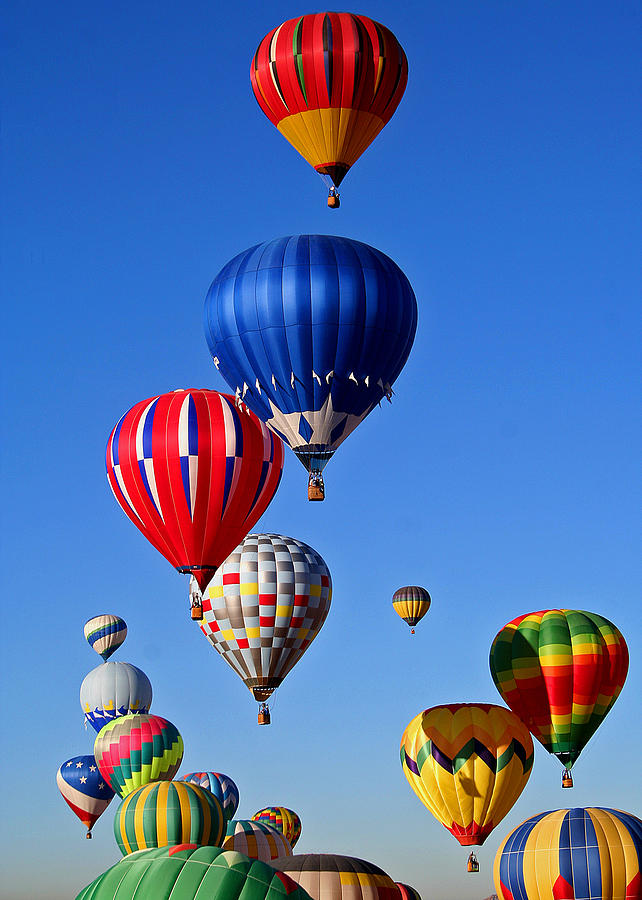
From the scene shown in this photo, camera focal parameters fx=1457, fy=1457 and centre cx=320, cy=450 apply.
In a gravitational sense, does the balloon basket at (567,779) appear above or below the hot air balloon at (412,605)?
below

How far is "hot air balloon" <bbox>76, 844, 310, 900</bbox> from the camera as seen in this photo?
623 inches

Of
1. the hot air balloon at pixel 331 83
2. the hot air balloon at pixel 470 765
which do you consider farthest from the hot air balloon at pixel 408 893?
the hot air balloon at pixel 331 83

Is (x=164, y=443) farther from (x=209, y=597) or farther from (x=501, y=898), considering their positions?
(x=501, y=898)

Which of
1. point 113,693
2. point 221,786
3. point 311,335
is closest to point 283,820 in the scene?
point 221,786

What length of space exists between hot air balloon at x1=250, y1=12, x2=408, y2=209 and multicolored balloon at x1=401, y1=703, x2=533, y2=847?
1040 centimetres

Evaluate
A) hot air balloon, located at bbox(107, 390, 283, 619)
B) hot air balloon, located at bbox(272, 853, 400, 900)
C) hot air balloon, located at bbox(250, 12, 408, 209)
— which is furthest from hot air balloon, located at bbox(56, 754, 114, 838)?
hot air balloon, located at bbox(250, 12, 408, 209)

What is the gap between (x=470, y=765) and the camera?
27953 mm

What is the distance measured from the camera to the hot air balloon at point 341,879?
22906 millimetres

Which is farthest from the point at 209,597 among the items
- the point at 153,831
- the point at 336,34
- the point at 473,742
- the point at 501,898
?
the point at 336,34

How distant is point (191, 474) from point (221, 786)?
17.4m

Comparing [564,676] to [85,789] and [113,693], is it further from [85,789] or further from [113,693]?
[113,693]

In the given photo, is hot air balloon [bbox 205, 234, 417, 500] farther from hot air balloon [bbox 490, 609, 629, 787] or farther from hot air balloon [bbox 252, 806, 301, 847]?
hot air balloon [bbox 252, 806, 301, 847]

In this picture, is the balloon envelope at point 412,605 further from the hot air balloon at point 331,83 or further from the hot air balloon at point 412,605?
the hot air balloon at point 331,83

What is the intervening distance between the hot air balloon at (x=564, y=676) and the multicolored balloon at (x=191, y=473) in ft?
21.8
